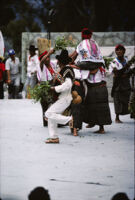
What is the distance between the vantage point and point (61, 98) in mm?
9055

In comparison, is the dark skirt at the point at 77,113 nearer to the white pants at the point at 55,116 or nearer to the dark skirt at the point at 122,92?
the white pants at the point at 55,116

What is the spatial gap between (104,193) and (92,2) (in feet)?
113

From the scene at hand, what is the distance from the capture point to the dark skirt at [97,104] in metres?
10.1

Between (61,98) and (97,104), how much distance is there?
131 cm

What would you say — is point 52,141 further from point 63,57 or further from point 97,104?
point 97,104

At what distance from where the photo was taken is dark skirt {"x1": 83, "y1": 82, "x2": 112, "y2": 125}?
33.3 feet

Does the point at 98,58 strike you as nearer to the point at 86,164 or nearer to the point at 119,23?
the point at 86,164

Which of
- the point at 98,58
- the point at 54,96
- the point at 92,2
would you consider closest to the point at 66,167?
the point at 54,96

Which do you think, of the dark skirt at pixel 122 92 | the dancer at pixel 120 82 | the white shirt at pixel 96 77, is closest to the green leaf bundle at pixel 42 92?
the white shirt at pixel 96 77

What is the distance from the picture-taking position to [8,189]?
5.65 meters

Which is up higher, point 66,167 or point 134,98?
point 134,98

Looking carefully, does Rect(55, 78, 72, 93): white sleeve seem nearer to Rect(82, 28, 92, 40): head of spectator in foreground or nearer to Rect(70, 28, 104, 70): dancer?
Rect(70, 28, 104, 70): dancer

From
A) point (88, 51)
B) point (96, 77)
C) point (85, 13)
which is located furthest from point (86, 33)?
point (85, 13)

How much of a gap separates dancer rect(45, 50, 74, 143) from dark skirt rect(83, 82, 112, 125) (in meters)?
1.09
